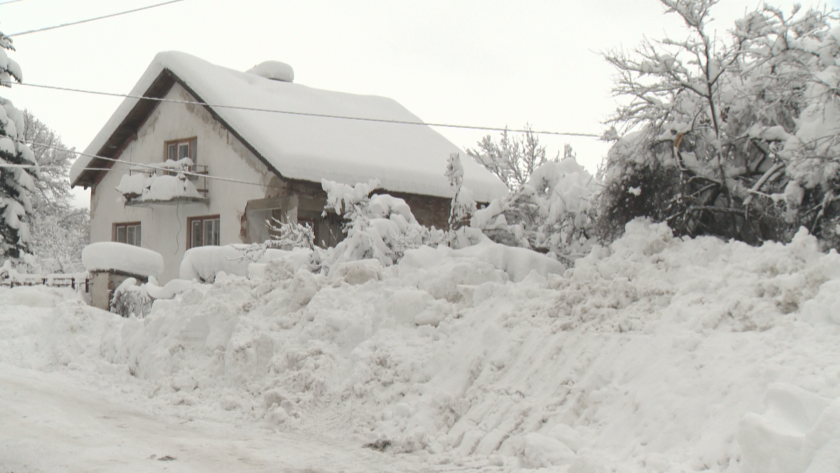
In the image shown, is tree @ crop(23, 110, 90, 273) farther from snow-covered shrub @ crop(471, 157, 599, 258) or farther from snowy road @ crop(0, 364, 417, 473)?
snowy road @ crop(0, 364, 417, 473)

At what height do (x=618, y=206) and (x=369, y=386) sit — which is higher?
(x=618, y=206)

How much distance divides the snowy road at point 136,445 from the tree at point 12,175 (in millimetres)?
16323

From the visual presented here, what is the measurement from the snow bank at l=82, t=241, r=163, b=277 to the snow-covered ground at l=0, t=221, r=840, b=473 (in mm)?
5607

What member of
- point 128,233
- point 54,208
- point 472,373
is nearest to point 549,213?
point 472,373

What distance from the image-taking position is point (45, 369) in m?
8.60

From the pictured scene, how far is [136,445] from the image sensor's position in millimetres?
5332

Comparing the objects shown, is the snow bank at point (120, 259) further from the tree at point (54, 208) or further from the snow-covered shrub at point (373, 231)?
the tree at point (54, 208)

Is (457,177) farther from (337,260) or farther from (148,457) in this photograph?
(148,457)

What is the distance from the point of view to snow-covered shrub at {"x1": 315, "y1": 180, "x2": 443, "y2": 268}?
9742mm

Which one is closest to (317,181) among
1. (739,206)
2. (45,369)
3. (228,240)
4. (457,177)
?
(228,240)

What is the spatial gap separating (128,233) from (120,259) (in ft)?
22.0

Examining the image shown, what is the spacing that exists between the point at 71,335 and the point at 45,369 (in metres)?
1.16

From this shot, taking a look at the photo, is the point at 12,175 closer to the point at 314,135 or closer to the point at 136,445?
the point at 314,135

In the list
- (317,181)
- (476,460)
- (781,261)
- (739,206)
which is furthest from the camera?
(317,181)
